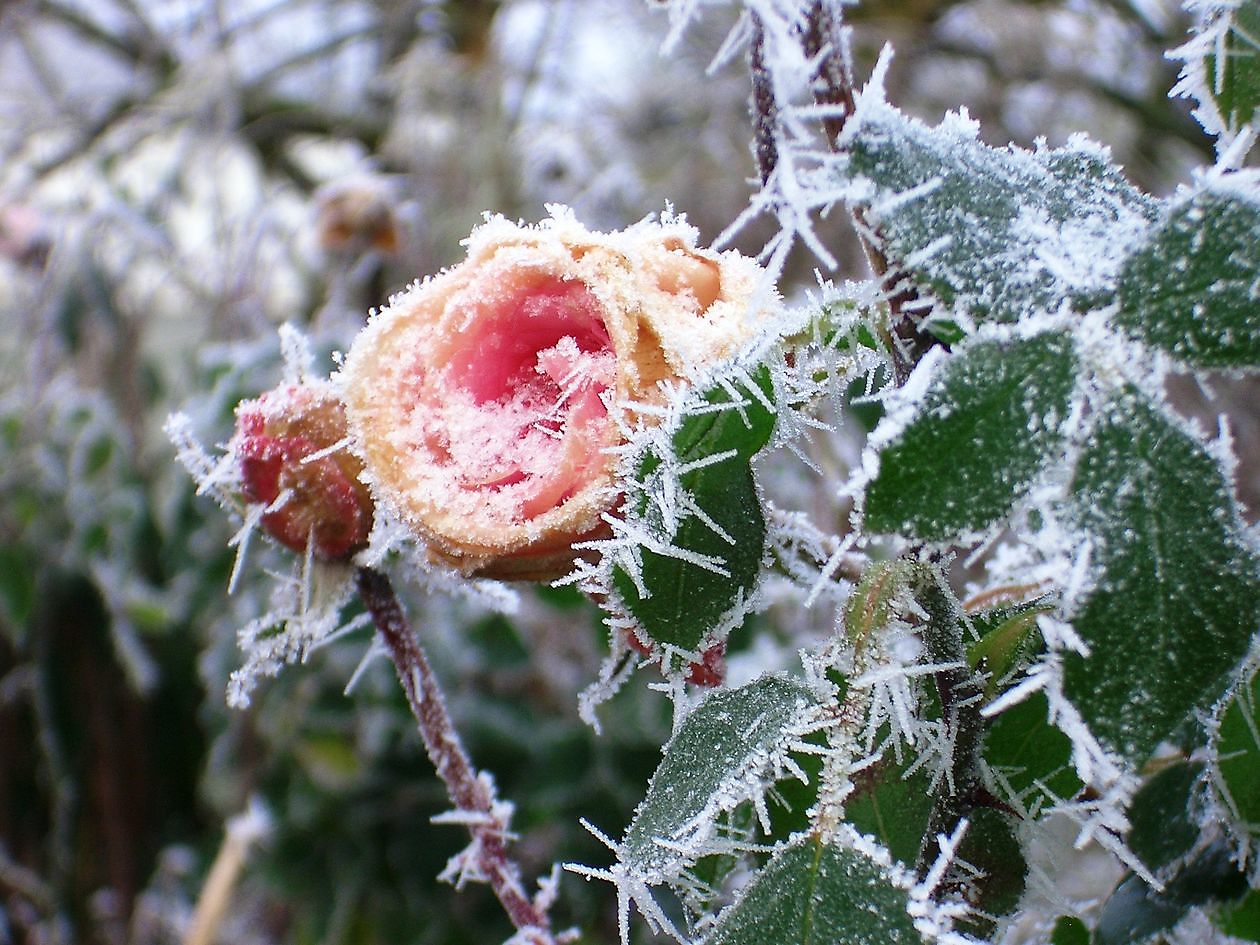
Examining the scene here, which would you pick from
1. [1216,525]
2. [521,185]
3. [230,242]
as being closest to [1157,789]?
[1216,525]

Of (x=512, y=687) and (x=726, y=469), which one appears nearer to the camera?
(x=726, y=469)

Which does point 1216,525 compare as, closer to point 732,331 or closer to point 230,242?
point 732,331

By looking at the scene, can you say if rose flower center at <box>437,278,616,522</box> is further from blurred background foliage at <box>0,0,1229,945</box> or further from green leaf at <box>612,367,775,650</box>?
blurred background foliage at <box>0,0,1229,945</box>

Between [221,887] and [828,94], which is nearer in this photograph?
[828,94]

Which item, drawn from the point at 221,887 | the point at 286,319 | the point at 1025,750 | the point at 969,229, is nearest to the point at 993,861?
the point at 1025,750

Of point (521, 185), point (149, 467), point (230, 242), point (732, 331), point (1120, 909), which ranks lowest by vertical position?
point (1120, 909)

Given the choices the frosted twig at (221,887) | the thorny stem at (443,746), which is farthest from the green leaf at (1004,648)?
the frosted twig at (221,887)

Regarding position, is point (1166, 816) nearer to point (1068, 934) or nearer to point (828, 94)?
point (1068, 934)
